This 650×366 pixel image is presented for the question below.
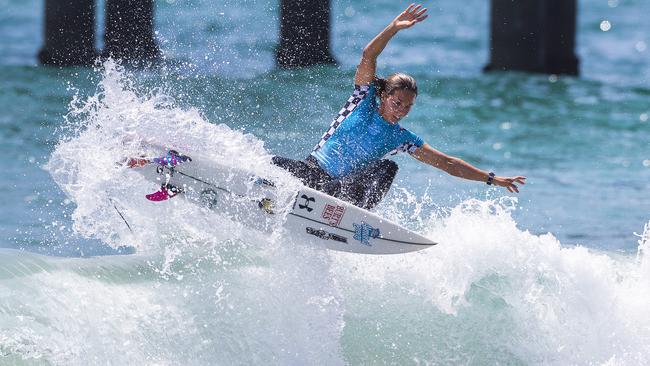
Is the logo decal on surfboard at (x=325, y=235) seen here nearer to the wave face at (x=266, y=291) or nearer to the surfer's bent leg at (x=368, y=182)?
the wave face at (x=266, y=291)

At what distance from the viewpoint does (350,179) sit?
25.1ft

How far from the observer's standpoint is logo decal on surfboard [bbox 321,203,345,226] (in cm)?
759

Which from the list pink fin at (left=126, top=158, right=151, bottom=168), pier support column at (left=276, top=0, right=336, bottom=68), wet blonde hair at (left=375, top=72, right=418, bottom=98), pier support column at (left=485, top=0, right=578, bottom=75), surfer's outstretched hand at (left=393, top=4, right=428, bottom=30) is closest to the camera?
surfer's outstretched hand at (left=393, top=4, right=428, bottom=30)

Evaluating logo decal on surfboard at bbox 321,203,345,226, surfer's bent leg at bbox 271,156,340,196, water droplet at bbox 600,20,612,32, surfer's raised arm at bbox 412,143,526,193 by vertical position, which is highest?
surfer's raised arm at bbox 412,143,526,193

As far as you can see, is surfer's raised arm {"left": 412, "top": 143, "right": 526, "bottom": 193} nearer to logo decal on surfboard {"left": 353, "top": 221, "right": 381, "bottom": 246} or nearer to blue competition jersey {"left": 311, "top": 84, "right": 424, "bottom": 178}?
blue competition jersey {"left": 311, "top": 84, "right": 424, "bottom": 178}

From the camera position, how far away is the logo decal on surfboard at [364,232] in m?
7.61

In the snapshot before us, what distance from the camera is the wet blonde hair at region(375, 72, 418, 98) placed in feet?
24.2

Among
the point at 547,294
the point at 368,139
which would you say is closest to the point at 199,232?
the point at 368,139

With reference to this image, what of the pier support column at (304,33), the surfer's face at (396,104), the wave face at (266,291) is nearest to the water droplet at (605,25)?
the pier support column at (304,33)

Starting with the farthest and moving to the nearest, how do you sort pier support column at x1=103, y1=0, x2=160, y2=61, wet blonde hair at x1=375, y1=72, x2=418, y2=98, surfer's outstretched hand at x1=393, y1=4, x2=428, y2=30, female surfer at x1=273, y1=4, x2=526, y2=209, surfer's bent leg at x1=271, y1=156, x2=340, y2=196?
1. pier support column at x1=103, y1=0, x2=160, y2=61
2. surfer's bent leg at x1=271, y1=156, x2=340, y2=196
3. female surfer at x1=273, y1=4, x2=526, y2=209
4. wet blonde hair at x1=375, y1=72, x2=418, y2=98
5. surfer's outstretched hand at x1=393, y1=4, x2=428, y2=30

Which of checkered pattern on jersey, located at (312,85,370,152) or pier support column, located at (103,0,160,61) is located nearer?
checkered pattern on jersey, located at (312,85,370,152)

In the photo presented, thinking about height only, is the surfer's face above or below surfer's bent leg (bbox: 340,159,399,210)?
above

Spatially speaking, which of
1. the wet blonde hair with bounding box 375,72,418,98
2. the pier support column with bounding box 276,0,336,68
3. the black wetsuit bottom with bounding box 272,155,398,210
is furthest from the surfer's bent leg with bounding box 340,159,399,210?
the pier support column with bounding box 276,0,336,68

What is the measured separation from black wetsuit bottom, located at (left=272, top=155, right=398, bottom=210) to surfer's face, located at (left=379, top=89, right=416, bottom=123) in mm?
311
